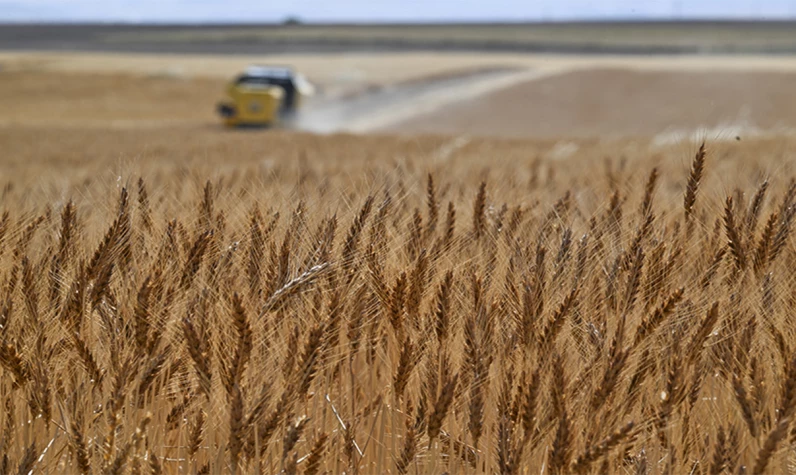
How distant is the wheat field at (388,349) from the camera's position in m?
1.42

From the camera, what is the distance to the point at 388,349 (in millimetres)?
1748

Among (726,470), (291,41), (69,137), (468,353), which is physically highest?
(468,353)

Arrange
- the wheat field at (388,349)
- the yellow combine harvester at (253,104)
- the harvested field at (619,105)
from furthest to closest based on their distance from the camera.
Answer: the harvested field at (619,105), the yellow combine harvester at (253,104), the wheat field at (388,349)

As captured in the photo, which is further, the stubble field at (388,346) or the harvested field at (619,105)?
the harvested field at (619,105)

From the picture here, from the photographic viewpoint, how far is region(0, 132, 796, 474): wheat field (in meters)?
1.42

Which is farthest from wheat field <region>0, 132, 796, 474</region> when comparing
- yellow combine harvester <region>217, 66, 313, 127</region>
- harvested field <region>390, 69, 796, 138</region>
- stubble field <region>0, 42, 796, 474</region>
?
yellow combine harvester <region>217, 66, 313, 127</region>

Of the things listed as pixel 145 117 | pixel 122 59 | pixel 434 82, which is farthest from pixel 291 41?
pixel 145 117

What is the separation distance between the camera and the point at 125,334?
1.64m

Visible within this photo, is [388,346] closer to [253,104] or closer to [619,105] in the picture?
[253,104]

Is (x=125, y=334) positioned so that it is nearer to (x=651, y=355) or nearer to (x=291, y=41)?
(x=651, y=355)

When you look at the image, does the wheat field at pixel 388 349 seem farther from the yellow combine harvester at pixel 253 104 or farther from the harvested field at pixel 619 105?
the yellow combine harvester at pixel 253 104

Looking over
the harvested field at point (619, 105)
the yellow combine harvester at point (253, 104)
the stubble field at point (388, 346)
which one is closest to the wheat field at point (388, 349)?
the stubble field at point (388, 346)

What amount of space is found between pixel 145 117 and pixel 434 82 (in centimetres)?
1366

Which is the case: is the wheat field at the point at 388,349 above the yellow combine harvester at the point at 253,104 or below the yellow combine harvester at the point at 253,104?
above
